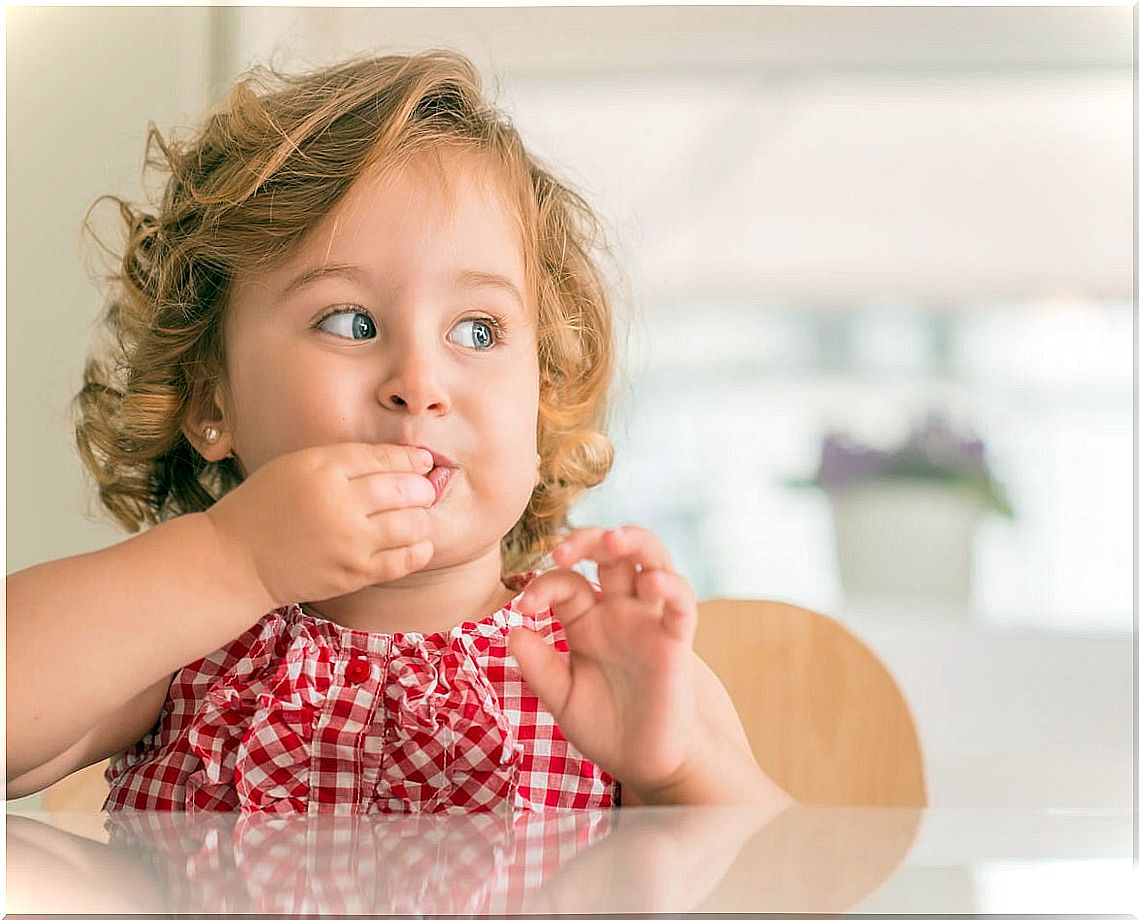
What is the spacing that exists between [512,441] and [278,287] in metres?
0.17

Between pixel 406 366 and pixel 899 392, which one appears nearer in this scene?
pixel 406 366

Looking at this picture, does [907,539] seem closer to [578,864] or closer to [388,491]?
[388,491]

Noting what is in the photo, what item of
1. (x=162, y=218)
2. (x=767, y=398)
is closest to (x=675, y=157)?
(x=767, y=398)

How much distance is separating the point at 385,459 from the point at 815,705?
0.55 m

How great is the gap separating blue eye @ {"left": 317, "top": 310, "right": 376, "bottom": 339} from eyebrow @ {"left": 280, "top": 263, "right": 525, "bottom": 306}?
0.06ft

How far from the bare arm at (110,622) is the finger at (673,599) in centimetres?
20

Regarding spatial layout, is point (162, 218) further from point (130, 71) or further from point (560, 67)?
point (560, 67)

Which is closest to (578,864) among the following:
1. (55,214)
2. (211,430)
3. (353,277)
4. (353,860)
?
(353,860)

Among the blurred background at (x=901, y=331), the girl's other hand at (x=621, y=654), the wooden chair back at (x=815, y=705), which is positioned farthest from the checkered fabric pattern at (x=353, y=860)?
the blurred background at (x=901, y=331)

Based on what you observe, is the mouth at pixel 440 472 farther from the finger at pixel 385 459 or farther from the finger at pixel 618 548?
the finger at pixel 618 548

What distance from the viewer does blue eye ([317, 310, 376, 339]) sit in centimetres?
75

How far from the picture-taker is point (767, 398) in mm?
2793

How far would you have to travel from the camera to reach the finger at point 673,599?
1.98 ft

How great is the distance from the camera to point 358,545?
0.66 meters
